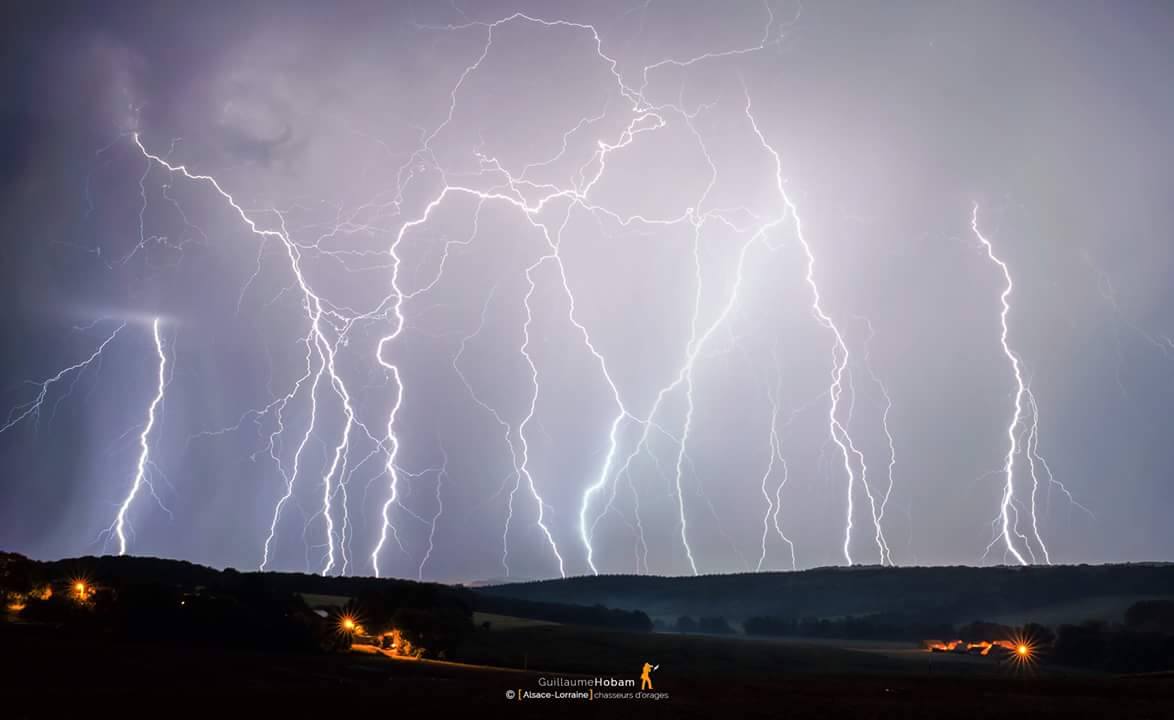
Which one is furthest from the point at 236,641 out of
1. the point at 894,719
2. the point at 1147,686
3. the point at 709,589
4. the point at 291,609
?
the point at 709,589

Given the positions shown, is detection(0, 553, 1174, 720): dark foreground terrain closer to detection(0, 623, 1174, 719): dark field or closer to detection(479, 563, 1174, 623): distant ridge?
Answer: detection(0, 623, 1174, 719): dark field

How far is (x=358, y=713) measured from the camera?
41.6 ft

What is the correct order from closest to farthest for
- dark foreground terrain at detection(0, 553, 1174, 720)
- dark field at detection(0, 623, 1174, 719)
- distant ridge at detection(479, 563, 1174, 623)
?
dark field at detection(0, 623, 1174, 719)
dark foreground terrain at detection(0, 553, 1174, 720)
distant ridge at detection(479, 563, 1174, 623)

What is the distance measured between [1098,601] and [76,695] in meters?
74.6

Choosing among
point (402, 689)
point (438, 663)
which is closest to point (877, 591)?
point (438, 663)

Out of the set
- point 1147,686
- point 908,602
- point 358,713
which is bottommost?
point 358,713

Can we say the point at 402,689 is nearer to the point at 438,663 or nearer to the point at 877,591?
the point at 438,663

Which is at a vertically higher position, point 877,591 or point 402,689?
point 877,591

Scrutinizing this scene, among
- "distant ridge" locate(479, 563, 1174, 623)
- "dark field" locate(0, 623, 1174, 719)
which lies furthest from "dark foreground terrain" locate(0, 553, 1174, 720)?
"distant ridge" locate(479, 563, 1174, 623)

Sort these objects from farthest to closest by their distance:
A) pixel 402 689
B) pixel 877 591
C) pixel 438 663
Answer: pixel 877 591 → pixel 438 663 → pixel 402 689

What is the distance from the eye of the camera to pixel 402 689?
16.3 m

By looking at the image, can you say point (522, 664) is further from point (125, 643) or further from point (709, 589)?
point (709, 589)

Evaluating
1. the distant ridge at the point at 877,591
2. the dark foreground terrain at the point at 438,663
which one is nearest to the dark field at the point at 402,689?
the dark foreground terrain at the point at 438,663

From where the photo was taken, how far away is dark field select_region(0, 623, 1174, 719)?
42.1ft
